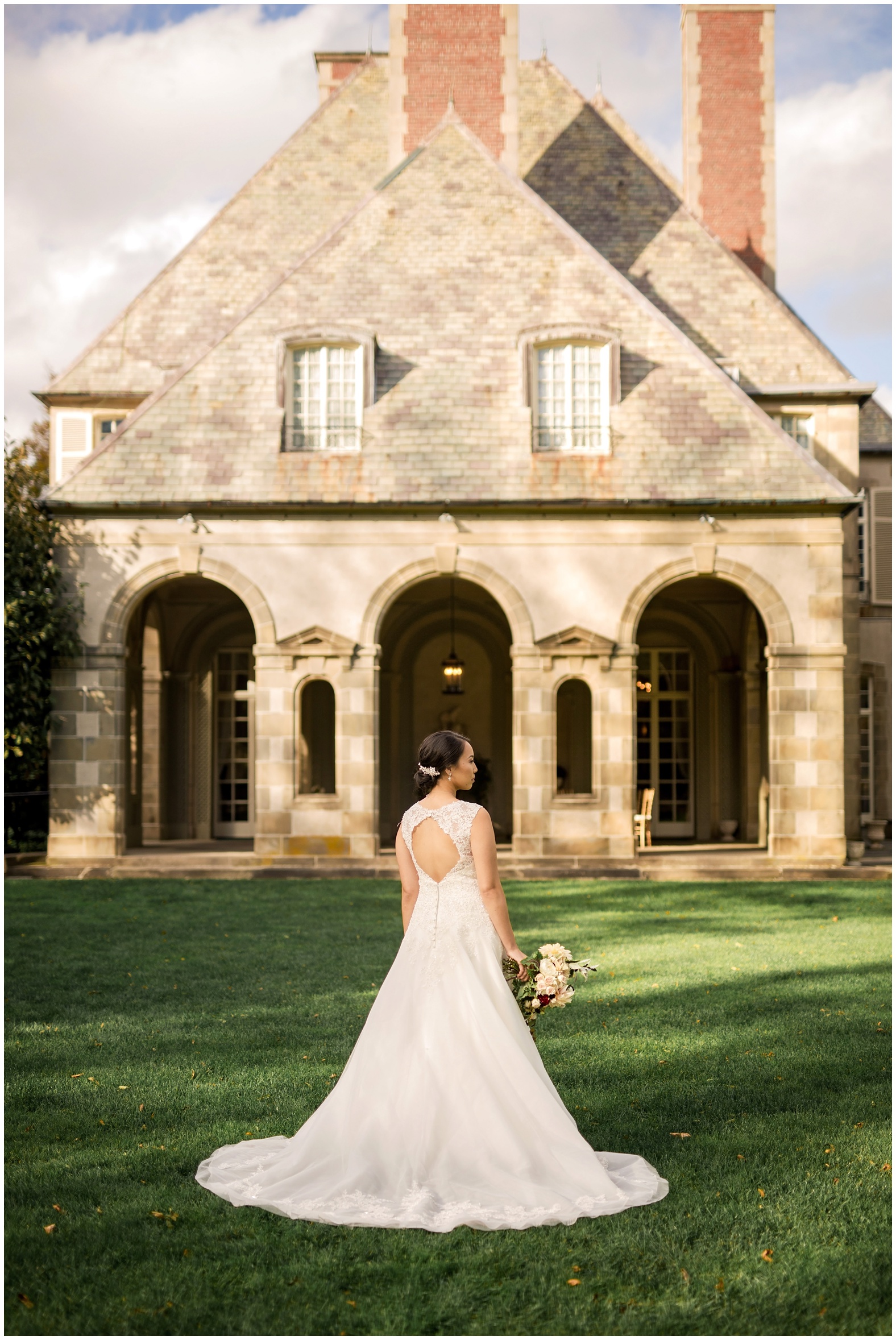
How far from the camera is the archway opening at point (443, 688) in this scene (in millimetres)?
21156

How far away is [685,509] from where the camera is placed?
55.6 feet

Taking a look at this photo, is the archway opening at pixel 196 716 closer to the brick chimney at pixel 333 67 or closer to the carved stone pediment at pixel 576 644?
the carved stone pediment at pixel 576 644

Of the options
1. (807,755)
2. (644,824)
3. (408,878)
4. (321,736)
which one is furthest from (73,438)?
(408,878)

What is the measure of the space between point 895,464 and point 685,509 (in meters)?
8.03

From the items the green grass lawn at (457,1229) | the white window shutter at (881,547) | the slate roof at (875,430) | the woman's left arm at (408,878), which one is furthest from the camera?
the white window shutter at (881,547)

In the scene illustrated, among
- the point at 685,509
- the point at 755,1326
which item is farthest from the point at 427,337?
the point at 755,1326

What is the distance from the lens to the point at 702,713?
845 inches

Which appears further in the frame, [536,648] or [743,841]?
[743,841]

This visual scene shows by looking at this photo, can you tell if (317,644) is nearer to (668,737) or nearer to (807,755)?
(807,755)

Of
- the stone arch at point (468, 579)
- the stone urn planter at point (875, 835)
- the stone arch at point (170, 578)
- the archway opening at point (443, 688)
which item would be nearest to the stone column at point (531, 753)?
the stone arch at point (468, 579)

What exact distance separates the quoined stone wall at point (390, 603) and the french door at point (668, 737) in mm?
4634

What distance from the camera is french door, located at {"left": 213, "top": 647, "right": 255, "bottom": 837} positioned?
831 inches

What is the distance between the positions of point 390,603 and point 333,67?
45.0 ft

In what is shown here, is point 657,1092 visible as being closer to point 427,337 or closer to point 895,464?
point 895,464
